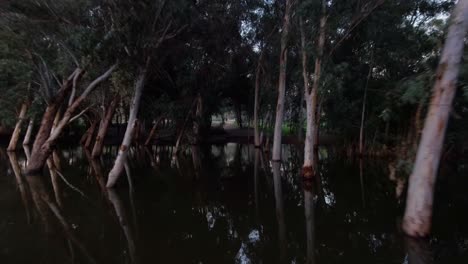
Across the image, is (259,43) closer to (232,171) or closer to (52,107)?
(232,171)

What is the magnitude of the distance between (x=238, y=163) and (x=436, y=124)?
15.1 metres

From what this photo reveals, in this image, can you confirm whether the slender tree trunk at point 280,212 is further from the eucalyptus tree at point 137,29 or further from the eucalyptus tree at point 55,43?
the eucalyptus tree at point 55,43

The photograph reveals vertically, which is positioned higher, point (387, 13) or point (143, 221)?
point (387, 13)

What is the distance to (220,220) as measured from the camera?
873cm

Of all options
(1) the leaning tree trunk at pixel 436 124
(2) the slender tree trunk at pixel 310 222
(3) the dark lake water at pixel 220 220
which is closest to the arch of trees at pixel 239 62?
(1) the leaning tree trunk at pixel 436 124

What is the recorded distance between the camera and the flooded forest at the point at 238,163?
6.51 metres

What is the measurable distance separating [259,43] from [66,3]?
14.0 m

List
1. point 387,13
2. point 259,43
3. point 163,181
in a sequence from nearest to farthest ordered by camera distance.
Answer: point 387,13 < point 163,181 < point 259,43

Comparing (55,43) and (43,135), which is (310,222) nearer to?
(43,135)

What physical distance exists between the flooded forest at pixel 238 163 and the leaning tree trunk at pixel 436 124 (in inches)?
1.0

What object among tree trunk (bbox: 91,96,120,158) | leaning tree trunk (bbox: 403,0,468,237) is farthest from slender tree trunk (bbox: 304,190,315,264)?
tree trunk (bbox: 91,96,120,158)

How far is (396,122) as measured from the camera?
20.3m

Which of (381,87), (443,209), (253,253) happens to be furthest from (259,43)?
(253,253)

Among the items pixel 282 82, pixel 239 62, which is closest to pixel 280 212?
pixel 282 82
